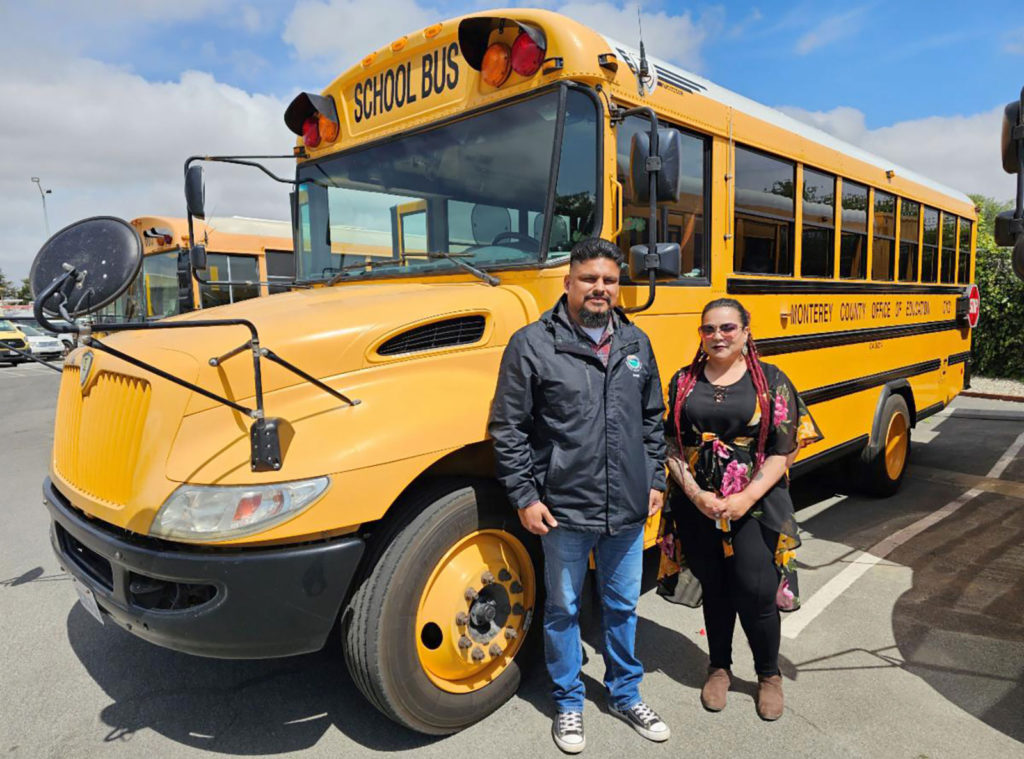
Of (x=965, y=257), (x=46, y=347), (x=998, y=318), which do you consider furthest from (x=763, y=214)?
(x=46, y=347)

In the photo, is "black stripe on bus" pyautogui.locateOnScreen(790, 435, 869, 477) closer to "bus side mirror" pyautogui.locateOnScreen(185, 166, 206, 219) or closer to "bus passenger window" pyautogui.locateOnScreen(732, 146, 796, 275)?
"bus passenger window" pyautogui.locateOnScreen(732, 146, 796, 275)

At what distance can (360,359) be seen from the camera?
2354 mm

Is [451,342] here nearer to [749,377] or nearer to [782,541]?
[749,377]

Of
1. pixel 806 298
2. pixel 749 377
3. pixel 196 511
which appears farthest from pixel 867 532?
pixel 196 511

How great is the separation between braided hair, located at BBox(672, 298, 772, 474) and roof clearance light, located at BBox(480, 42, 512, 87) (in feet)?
4.20

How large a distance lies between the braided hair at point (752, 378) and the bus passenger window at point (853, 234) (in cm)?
235

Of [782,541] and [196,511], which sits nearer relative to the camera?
[196,511]

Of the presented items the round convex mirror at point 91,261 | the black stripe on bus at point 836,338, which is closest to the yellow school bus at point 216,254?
the black stripe on bus at point 836,338

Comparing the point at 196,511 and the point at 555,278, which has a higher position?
the point at 555,278

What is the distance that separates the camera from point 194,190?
3793 mm

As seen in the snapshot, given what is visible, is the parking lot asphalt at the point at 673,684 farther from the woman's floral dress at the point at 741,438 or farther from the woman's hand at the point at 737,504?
the woman's hand at the point at 737,504

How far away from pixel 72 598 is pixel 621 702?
307 cm

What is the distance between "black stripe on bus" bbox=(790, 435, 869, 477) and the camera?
413 centimetres

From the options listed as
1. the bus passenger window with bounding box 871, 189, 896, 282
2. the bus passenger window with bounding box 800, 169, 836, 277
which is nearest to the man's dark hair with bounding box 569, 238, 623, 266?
the bus passenger window with bounding box 800, 169, 836, 277
